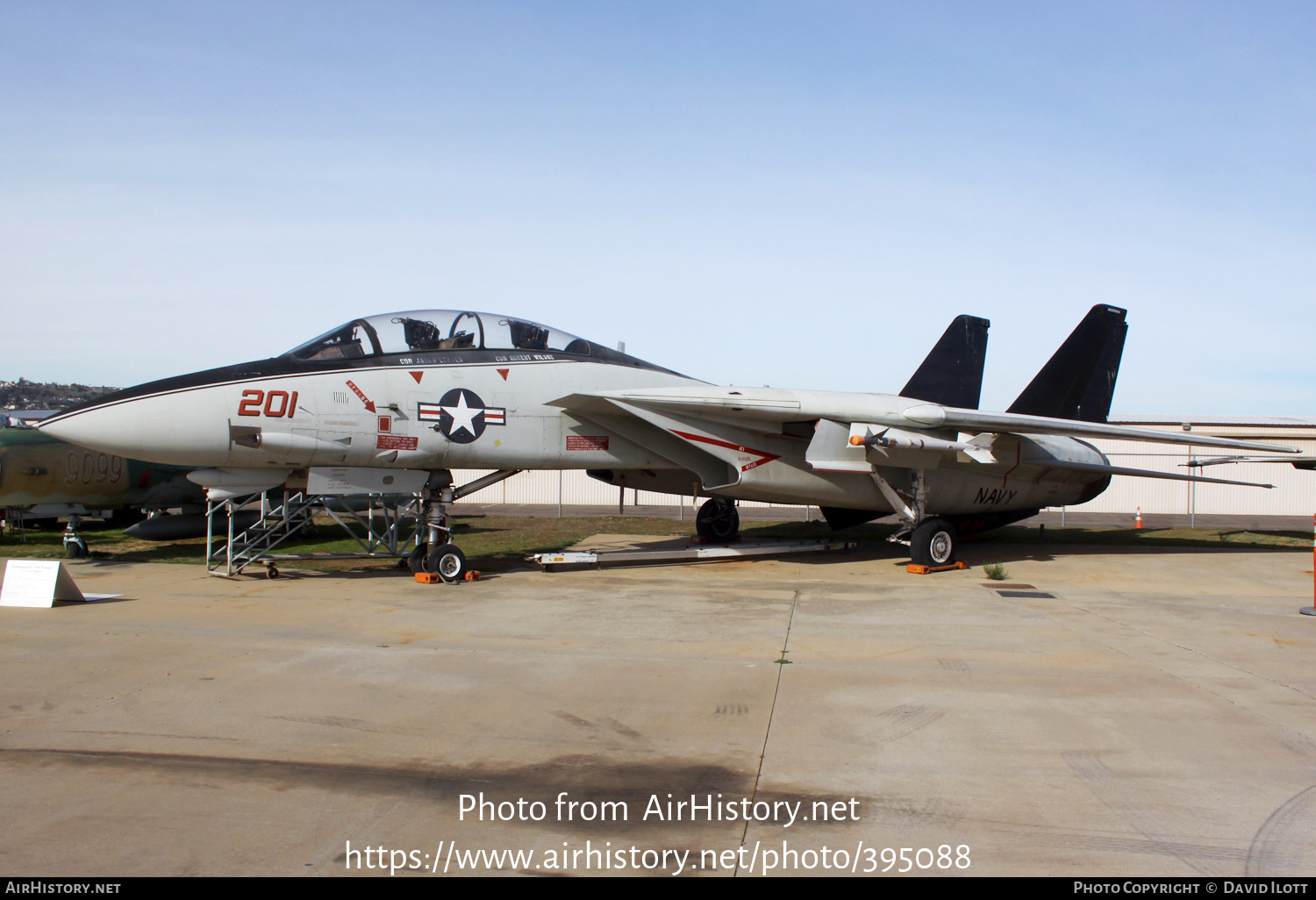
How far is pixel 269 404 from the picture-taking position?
1011cm

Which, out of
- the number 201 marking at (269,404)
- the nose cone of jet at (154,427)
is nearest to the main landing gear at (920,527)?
the number 201 marking at (269,404)

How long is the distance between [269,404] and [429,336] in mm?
2138

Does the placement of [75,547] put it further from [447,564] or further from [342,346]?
[447,564]

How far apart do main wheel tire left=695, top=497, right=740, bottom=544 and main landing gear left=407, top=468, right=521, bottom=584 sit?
507 cm

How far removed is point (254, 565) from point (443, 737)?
988cm

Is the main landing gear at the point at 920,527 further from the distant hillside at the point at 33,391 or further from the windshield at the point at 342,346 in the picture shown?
the distant hillside at the point at 33,391

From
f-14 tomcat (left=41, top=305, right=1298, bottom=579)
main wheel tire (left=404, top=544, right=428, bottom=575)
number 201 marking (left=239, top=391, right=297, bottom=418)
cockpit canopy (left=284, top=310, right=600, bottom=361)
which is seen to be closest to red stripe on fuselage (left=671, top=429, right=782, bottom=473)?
f-14 tomcat (left=41, top=305, right=1298, bottom=579)

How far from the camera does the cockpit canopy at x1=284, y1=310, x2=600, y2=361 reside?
35.4 ft

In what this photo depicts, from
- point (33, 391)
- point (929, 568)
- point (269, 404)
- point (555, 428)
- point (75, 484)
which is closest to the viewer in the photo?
point (269, 404)

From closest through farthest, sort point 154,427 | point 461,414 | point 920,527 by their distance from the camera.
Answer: point 154,427, point 461,414, point 920,527

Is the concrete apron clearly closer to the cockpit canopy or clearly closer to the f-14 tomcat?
the f-14 tomcat

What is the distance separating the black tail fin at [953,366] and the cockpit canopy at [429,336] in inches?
288

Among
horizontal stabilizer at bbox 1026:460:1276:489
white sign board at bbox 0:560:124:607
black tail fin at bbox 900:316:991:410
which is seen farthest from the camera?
black tail fin at bbox 900:316:991:410

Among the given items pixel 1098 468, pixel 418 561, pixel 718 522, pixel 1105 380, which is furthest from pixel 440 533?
pixel 1105 380
